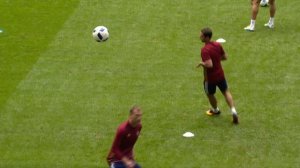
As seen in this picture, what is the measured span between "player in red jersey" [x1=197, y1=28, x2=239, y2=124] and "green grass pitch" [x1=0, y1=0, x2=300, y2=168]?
0.59 metres

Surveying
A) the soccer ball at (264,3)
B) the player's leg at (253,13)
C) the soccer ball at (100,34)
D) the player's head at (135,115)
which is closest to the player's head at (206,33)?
the soccer ball at (100,34)

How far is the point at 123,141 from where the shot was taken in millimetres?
12883

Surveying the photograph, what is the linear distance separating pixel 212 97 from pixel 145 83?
2.64 m

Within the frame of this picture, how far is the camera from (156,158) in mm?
15570

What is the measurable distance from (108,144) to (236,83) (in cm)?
445

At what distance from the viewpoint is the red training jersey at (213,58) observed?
16484 mm

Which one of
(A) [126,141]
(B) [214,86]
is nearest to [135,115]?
(A) [126,141]

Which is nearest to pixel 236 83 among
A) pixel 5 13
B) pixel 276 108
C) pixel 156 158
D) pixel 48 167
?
pixel 276 108

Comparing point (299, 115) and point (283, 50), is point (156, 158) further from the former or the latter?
point (283, 50)

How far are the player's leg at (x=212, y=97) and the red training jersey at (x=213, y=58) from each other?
129mm

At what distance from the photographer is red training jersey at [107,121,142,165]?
12.8 meters

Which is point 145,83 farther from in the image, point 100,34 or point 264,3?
point 264,3

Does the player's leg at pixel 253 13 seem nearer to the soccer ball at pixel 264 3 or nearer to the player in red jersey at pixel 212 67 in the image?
the soccer ball at pixel 264 3

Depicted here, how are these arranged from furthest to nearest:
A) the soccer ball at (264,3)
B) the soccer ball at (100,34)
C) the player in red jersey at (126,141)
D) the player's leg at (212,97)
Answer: the soccer ball at (264,3), the soccer ball at (100,34), the player's leg at (212,97), the player in red jersey at (126,141)
